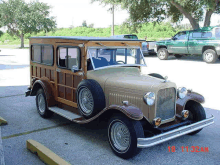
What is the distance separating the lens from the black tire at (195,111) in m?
5.07

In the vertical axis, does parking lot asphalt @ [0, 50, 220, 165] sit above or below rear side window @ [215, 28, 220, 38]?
below

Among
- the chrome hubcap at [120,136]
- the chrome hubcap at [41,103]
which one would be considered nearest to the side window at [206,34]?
the chrome hubcap at [41,103]

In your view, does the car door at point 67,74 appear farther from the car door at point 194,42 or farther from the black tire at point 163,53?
the black tire at point 163,53

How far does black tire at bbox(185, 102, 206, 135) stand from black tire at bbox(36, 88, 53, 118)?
121 inches

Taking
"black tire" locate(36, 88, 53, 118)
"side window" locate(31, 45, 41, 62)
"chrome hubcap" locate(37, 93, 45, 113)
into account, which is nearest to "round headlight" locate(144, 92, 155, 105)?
"black tire" locate(36, 88, 53, 118)

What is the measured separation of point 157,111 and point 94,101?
43.4 inches

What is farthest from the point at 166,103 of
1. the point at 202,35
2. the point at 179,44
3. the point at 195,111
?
the point at 179,44

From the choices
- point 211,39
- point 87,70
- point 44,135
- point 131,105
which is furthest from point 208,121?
point 211,39

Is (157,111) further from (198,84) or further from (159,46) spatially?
(159,46)

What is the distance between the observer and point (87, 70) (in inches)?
202

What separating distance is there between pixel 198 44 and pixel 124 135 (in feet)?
44.3

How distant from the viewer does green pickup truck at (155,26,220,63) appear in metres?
15.7

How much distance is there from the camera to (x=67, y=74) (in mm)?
5625

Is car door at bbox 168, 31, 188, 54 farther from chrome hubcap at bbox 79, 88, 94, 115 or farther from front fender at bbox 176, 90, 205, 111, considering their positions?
chrome hubcap at bbox 79, 88, 94, 115
